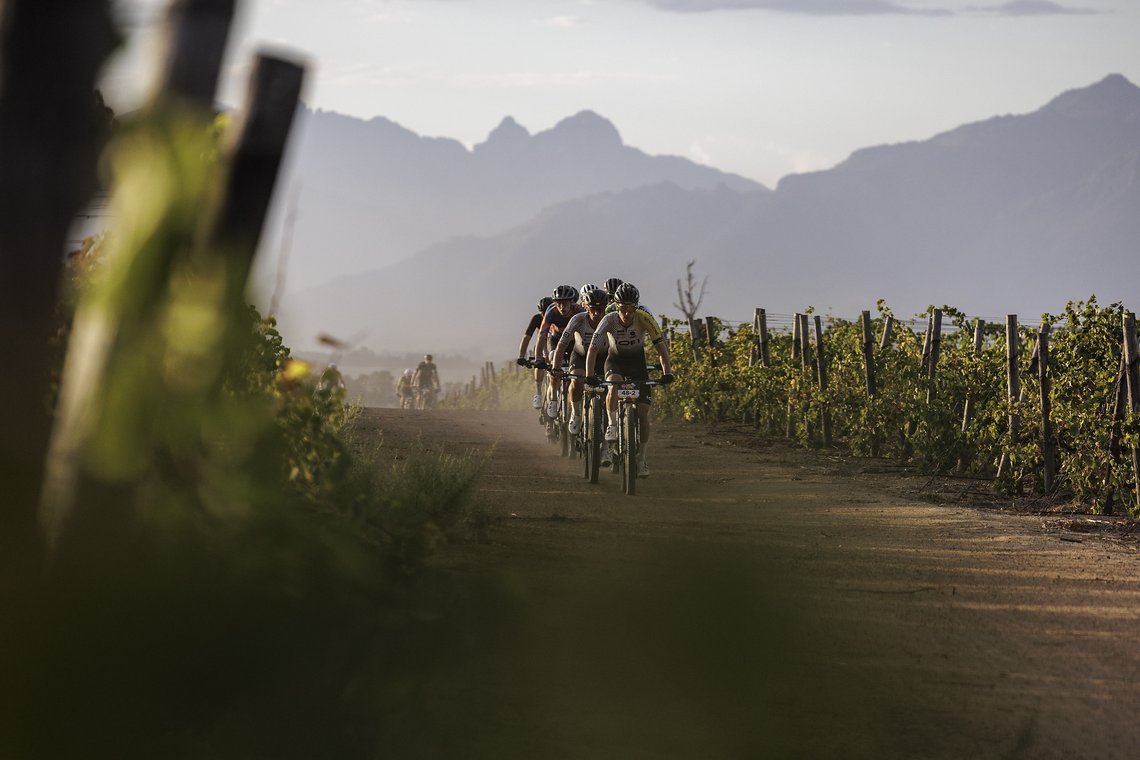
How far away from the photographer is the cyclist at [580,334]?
575 inches

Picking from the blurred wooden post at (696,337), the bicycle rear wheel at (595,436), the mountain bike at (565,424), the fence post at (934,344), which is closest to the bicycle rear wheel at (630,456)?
the bicycle rear wheel at (595,436)

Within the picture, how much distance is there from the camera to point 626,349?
44.0 feet

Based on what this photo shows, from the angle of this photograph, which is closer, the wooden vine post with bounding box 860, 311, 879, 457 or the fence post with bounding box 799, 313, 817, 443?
the wooden vine post with bounding box 860, 311, 879, 457

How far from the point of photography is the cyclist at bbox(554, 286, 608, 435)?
14.6 m

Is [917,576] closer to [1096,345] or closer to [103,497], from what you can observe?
[1096,345]

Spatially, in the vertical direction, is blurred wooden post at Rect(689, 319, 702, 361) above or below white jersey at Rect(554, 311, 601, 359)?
above

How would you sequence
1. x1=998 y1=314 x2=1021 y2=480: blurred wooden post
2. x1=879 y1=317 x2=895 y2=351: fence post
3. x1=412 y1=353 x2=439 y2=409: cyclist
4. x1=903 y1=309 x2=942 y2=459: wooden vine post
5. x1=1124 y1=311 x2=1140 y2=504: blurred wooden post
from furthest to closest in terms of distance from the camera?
x1=412 y1=353 x2=439 y2=409: cyclist → x1=879 y1=317 x2=895 y2=351: fence post → x1=903 y1=309 x2=942 y2=459: wooden vine post → x1=998 y1=314 x2=1021 y2=480: blurred wooden post → x1=1124 y1=311 x2=1140 y2=504: blurred wooden post

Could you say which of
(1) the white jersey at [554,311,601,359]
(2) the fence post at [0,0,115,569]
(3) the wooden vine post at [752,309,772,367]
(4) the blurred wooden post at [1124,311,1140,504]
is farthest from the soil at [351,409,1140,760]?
(3) the wooden vine post at [752,309,772,367]

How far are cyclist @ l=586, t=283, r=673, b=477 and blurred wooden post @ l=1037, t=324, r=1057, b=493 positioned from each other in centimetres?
342

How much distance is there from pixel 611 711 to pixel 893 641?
6.63 feet

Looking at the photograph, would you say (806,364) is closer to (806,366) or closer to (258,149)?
(806,366)

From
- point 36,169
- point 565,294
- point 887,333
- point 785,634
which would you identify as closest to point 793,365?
point 887,333

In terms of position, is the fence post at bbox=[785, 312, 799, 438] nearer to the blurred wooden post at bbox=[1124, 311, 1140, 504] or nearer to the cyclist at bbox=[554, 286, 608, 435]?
the cyclist at bbox=[554, 286, 608, 435]

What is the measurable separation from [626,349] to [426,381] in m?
22.6
